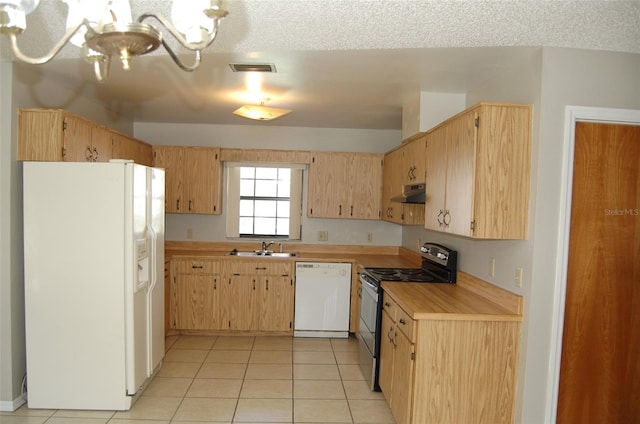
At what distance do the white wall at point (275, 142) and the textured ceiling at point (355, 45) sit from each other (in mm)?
1205

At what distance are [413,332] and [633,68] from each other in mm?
1969

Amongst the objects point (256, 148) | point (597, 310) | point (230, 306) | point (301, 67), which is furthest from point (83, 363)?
point (597, 310)

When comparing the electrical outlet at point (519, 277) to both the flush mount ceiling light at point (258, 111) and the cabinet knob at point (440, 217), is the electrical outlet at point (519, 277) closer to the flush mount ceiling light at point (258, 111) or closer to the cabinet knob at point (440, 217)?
the cabinet knob at point (440, 217)

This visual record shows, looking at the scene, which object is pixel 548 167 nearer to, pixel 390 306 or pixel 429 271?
pixel 390 306

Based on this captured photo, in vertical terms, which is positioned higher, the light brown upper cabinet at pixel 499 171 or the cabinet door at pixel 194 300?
the light brown upper cabinet at pixel 499 171

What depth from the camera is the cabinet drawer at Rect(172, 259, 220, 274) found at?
14.5 feet

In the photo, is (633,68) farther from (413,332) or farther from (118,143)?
(118,143)

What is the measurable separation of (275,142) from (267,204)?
2.66 feet

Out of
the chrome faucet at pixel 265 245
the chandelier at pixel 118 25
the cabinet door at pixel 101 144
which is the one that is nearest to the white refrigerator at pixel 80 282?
the cabinet door at pixel 101 144

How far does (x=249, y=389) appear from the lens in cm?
325

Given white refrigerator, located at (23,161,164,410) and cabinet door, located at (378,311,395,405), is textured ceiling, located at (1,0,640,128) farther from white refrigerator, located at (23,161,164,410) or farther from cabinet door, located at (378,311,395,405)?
cabinet door, located at (378,311,395,405)

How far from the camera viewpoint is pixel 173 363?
3723 millimetres

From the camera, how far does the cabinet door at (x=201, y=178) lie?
471 cm

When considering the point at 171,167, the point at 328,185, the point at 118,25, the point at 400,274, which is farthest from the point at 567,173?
the point at 171,167
